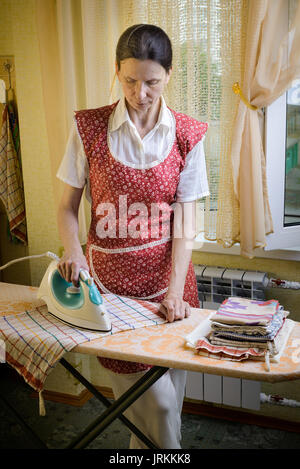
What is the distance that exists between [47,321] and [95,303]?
22 cm

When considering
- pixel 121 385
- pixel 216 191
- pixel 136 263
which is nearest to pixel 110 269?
pixel 136 263

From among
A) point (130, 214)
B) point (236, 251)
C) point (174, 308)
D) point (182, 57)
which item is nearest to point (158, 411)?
point (174, 308)

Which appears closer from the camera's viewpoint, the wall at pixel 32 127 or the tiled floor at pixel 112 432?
the tiled floor at pixel 112 432

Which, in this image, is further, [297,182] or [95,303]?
[297,182]

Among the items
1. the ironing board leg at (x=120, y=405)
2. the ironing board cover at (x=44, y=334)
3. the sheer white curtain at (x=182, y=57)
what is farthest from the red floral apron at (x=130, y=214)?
the sheer white curtain at (x=182, y=57)

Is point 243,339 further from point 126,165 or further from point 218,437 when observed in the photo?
point 218,437

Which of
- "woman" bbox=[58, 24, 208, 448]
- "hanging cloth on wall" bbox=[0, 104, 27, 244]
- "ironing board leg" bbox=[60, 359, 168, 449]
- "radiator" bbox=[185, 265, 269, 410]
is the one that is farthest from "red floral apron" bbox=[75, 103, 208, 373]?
"hanging cloth on wall" bbox=[0, 104, 27, 244]

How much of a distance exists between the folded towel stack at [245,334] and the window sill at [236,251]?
0.90 m

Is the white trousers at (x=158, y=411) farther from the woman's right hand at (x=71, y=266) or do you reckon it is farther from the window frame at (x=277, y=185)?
the window frame at (x=277, y=185)

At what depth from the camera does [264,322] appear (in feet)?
4.68

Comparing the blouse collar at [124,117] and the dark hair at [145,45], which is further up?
the dark hair at [145,45]

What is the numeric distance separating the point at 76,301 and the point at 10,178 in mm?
1433

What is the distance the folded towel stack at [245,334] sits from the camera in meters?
1.39

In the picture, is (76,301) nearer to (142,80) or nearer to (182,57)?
(142,80)
